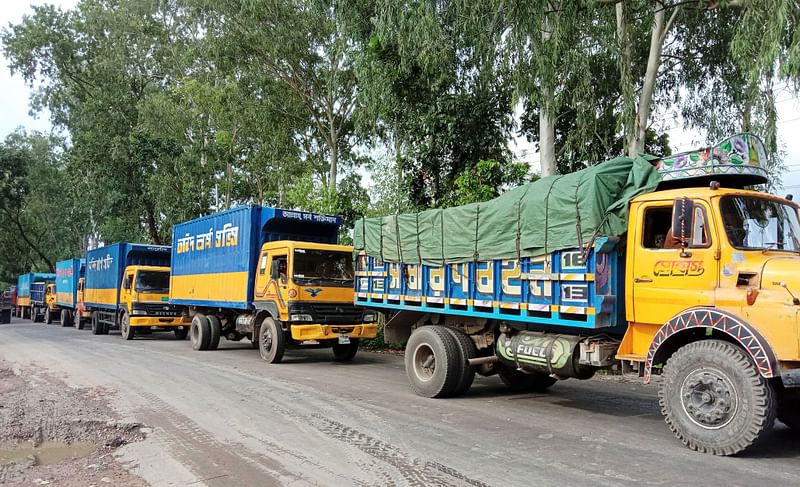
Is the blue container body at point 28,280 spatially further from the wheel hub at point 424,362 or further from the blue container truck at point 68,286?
the wheel hub at point 424,362

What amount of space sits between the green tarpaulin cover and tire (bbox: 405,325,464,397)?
3.78ft

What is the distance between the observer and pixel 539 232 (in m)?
7.53

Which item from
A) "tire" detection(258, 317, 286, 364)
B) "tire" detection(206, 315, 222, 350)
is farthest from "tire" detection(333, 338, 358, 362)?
"tire" detection(206, 315, 222, 350)

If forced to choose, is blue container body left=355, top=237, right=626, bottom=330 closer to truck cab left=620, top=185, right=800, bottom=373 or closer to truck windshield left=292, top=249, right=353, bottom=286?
truck cab left=620, top=185, right=800, bottom=373

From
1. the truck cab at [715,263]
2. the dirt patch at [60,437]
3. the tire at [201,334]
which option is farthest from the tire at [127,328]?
the truck cab at [715,263]

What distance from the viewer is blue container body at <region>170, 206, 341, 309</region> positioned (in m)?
14.3

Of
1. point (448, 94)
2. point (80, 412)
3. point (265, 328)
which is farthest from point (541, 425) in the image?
point (448, 94)

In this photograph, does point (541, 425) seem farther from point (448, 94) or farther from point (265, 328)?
point (448, 94)

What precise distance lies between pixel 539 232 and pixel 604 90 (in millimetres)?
10006

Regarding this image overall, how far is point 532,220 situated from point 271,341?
7.70m

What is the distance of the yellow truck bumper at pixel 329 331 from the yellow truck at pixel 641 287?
3765mm

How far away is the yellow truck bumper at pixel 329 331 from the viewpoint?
499 inches

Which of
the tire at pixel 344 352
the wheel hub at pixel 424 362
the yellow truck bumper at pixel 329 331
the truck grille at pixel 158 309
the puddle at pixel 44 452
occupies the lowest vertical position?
the puddle at pixel 44 452

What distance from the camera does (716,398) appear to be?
5.65m
